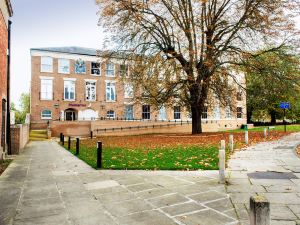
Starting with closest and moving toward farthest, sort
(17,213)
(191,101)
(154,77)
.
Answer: (17,213) < (154,77) < (191,101)

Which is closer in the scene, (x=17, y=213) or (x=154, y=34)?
(x=17, y=213)

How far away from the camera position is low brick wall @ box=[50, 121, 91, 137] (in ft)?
111

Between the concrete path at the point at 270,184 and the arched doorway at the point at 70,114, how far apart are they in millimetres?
33203

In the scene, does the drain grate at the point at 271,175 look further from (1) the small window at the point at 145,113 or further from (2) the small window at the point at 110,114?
(1) the small window at the point at 145,113

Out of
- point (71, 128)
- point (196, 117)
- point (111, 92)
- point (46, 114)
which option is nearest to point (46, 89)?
point (46, 114)

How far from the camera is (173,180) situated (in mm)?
7340

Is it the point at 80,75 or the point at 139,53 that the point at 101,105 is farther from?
the point at 139,53

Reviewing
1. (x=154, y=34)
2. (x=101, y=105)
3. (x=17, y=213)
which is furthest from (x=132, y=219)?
(x=101, y=105)

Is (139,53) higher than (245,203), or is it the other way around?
(139,53)

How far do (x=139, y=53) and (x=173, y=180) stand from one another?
18046 millimetres

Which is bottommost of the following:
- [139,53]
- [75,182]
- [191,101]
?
[75,182]

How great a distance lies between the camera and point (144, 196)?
5.97m

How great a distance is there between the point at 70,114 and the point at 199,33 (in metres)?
23.4

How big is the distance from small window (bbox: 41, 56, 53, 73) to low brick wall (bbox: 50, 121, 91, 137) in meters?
9.12
